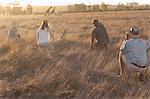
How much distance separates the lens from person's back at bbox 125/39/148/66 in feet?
32.0

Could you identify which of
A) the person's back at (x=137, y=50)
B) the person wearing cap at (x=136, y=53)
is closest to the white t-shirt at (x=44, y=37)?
the person wearing cap at (x=136, y=53)

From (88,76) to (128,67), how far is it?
3.22ft

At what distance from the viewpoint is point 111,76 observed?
409 inches

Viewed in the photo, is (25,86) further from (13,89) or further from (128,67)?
(128,67)

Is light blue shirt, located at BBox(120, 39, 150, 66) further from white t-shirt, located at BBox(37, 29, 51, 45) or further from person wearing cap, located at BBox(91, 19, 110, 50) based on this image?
white t-shirt, located at BBox(37, 29, 51, 45)

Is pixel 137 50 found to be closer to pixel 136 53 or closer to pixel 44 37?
pixel 136 53

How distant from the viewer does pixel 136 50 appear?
9781mm

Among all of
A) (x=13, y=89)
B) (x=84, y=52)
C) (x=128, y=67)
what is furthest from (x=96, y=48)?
(x=13, y=89)

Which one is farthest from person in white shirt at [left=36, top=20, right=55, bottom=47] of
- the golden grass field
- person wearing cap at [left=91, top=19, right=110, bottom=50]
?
person wearing cap at [left=91, top=19, right=110, bottom=50]

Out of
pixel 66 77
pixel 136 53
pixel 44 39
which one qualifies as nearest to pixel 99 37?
pixel 44 39

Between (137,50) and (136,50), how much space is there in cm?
2

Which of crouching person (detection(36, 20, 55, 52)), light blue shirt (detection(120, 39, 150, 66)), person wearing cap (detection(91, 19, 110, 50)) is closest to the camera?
light blue shirt (detection(120, 39, 150, 66))

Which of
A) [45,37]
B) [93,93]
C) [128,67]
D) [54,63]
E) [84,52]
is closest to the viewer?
[93,93]

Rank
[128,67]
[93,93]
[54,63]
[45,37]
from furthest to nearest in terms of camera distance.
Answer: [45,37]
[54,63]
[128,67]
[93,93]
